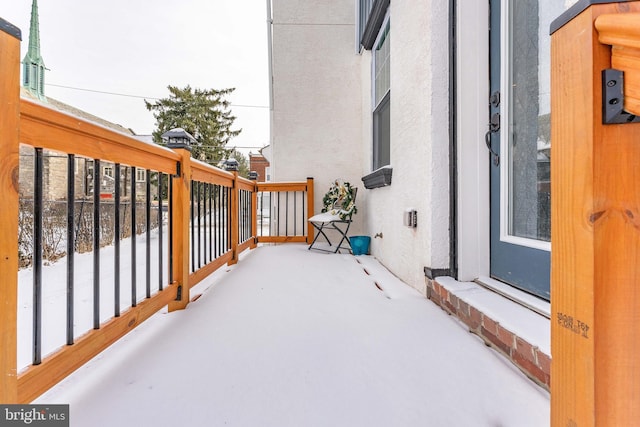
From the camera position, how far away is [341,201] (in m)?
3.68

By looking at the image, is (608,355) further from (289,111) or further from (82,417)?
(289,111)

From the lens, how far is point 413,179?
2.00 metres

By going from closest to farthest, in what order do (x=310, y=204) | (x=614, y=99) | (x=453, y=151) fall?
1. (x=614, y=99)
2. (x=453, y=151)
3. (x=310, y=204)

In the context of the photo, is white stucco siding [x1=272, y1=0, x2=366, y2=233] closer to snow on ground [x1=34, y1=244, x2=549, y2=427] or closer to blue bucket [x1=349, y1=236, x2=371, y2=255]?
blue bucket [x1=349, y1=236, x2=371, y2=255]

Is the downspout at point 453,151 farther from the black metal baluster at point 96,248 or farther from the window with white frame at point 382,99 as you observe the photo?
the black metal baluster at point 96,248

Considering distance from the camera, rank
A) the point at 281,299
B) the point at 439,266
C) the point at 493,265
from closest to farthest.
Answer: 1. the point at 493,265
2. the point at 439,266
3. the point at 281,299

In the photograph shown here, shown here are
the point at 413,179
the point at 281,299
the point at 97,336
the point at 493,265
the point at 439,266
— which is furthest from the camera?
the point at 413,179

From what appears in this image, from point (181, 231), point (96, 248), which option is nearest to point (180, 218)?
point (181, 231)

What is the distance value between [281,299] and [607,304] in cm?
151

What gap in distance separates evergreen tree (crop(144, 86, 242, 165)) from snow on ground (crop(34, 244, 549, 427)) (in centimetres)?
1422

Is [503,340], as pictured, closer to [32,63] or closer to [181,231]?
[181,231]

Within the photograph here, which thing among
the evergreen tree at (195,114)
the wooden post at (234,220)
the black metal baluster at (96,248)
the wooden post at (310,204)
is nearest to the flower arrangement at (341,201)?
the wooden post at (310,204)

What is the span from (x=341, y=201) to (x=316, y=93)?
1739 millimetres

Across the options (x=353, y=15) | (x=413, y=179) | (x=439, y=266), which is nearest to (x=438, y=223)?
(x=439, y=266)
